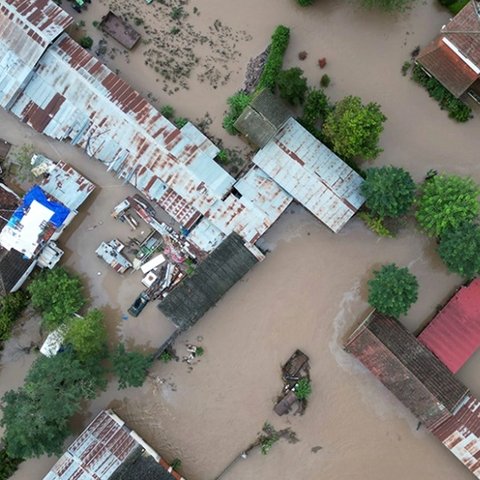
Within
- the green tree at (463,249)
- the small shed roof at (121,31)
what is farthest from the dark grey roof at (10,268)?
the green tree at (463,249)

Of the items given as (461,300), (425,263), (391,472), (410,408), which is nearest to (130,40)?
(425,263)

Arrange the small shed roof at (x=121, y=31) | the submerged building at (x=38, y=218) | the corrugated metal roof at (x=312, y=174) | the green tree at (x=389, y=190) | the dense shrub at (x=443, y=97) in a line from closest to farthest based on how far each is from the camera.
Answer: the green tree at (x=389, y=190) → the corrugated metal roof at (x=312, y=174) → the submerged building at (x=38, y=218) → the dense shrub at (x=443, y=97) → the small shed roof at (x=121, y=31)

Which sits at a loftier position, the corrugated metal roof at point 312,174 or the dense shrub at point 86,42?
the corrugated metal roof at point 312,174

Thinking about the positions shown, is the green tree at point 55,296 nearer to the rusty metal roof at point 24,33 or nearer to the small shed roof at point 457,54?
the rusty metal roof at point 24,33

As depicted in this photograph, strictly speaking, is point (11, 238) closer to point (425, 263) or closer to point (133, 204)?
point (133, 204)

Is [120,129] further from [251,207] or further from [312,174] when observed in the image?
[312,174]

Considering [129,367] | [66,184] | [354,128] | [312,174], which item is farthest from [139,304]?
[354,128]

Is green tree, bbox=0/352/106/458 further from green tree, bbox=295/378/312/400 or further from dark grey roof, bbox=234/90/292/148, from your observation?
dark grey roof, bbox=234/90/292/148
